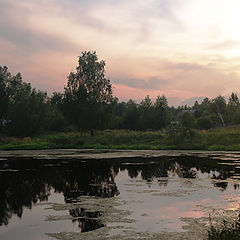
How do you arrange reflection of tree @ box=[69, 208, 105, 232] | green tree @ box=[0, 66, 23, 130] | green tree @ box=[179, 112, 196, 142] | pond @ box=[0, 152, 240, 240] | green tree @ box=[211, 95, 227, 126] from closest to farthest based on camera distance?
pond @ box=[0, 152, 240, 240] < reflection of tree @ box=[69, 208, 105, 232] < green tree @ box=[179, 112, 196, 142] < green tree @ box=[0, 66, 23, 130] < green tree @ box=[211, 95, 227, 126]

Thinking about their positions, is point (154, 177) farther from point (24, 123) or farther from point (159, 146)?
point (24, 123)

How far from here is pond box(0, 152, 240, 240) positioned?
36.4ft

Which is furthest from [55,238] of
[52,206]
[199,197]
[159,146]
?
[159,146]

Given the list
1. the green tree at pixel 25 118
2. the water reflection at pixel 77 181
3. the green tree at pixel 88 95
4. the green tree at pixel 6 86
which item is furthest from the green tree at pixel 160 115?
the water reflection at pixel 77 181

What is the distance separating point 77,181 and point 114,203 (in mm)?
7005

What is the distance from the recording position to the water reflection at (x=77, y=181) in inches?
564

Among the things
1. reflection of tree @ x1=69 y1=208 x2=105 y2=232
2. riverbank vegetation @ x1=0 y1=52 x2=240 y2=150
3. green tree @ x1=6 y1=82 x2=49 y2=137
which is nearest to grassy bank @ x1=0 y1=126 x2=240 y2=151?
riverbank vegetation @ x1=0 y1=52 x2=240 y2=150

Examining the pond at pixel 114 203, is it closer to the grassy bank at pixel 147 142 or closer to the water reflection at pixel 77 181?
the water reflection at pixel 77 181

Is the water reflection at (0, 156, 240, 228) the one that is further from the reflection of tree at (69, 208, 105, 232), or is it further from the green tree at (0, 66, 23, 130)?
the green tree at (0, 66, 23, 130)

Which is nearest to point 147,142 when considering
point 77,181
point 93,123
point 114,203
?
point 93,123

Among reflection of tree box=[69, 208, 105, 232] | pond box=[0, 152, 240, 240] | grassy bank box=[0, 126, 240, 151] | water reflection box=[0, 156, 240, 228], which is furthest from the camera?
grassy bank box=[0, 126, 240, 151]

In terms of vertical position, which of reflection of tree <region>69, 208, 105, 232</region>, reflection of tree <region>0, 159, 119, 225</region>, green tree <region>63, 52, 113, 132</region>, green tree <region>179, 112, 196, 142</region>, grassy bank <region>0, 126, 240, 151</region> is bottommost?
reflection of tree <region>69, 208, 105, 232</region>

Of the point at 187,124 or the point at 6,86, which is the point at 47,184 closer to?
the point at 187,124

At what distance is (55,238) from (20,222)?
2.84 meters
